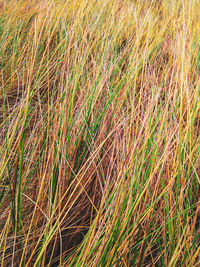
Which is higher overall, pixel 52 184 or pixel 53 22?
pixel 53 22

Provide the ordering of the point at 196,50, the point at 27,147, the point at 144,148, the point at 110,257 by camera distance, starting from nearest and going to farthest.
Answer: the point at 110,257 → the point at 144,148 → the point at 27,147 → the point at 196,50

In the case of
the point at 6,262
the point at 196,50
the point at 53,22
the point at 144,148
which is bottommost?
the point at 6,262

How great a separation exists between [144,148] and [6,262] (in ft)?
1.64

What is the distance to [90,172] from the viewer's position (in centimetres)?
69

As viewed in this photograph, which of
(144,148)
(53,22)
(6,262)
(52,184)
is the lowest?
(6,262)

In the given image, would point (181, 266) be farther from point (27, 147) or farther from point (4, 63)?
point (4, 63)

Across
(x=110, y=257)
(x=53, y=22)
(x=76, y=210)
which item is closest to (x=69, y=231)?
(x=76, y=210)

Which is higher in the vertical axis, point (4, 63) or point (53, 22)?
point (53, 22)

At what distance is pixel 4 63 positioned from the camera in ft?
3.78

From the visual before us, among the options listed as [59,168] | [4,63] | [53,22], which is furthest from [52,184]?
[53,22]

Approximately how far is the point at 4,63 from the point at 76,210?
903mm

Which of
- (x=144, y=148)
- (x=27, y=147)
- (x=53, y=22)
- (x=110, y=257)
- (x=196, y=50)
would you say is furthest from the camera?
(x=53, y=22)

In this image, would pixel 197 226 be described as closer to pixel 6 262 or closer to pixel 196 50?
pixel 6 262

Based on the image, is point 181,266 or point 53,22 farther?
point 53,22
